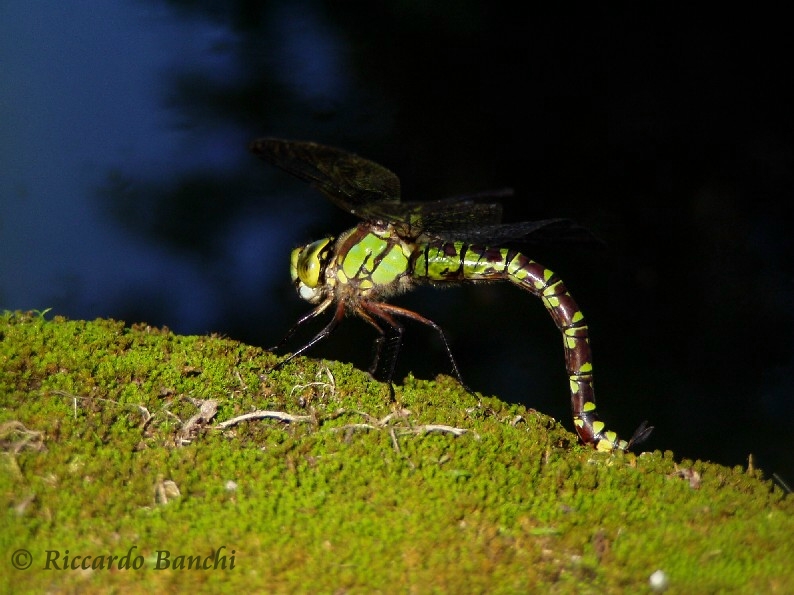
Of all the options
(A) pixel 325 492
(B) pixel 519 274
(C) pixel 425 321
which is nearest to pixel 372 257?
(C) pixel 425 321

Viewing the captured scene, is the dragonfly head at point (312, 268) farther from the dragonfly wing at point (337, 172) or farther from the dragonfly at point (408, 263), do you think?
the dragonfly wing at point (337, 172)

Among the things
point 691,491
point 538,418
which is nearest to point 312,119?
point 538,418

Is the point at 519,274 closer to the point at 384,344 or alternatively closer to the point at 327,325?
the point at 384,344

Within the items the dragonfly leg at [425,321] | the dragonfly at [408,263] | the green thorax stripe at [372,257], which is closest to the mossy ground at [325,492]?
the dragonfly leg at [425,321]

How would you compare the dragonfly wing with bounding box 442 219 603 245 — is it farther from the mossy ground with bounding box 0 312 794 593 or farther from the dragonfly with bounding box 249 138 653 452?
the mossy ground with bounding box 0 312 794 593

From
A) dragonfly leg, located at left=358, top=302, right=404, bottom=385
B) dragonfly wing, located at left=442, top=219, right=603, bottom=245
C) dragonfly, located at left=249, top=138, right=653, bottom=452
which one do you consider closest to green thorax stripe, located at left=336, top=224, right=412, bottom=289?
dragonfly, located at left=249, top=138, right=653, bottom=452
